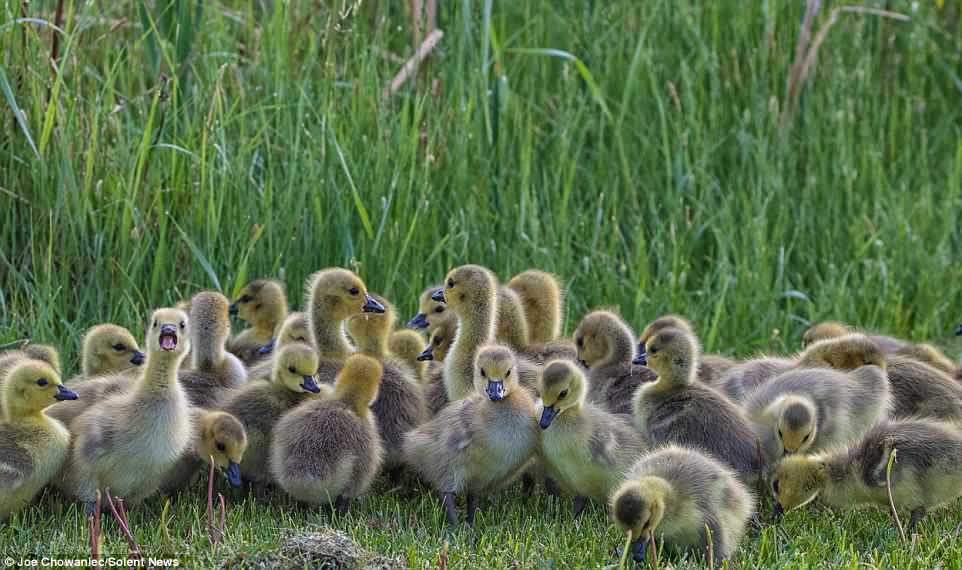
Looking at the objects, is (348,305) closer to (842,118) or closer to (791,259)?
(791,259)

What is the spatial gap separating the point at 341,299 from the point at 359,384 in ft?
3.26

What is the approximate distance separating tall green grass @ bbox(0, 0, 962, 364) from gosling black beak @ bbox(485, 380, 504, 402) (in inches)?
95.5

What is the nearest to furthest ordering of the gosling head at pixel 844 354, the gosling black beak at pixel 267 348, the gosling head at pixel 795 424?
the gosling head at pixel 795 424 < the gosling head at pixel 844 354 < the gosling black beak at pixel 267 348

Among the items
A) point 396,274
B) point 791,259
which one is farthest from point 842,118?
point 396,274

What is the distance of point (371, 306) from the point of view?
23.4 ft

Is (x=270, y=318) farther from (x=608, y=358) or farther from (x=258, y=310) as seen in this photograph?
(x=608, y=358)

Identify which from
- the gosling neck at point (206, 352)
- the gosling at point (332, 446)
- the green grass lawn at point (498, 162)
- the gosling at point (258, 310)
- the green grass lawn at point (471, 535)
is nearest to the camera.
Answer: the green grass lawn at point (471, 535)

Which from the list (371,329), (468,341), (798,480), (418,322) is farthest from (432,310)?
(798,480)

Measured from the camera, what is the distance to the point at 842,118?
1029 centimetres

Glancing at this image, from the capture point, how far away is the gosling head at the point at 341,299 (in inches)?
281

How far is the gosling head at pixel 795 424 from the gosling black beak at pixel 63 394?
2.95m

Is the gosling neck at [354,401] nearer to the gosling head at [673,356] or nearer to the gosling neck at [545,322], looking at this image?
the gosling head at [673,356]

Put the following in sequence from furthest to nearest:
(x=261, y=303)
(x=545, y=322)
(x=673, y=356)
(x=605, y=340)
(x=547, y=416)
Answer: (x=545, y=322)
(x=261, y=303)
(x=605, y=340)
(x=673, y=356)
(x=547, y=416)

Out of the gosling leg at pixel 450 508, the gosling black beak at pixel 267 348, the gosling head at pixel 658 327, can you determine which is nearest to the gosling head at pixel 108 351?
the gosling black beak at pixel 267 348
